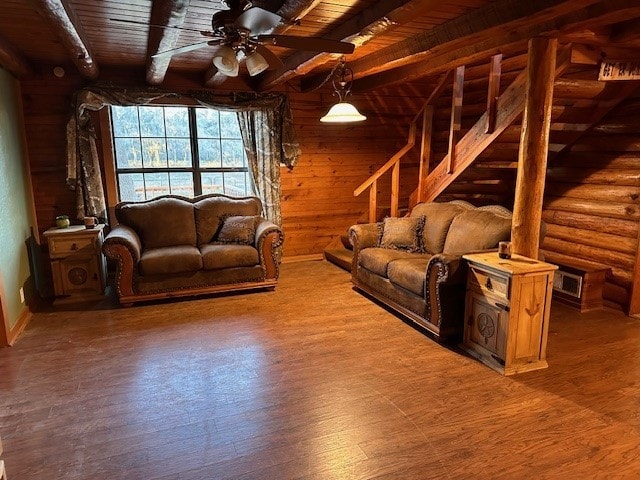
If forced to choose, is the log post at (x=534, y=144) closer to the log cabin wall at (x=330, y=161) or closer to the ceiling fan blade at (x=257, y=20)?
the ceiling fan blade at (x=257, y=20)

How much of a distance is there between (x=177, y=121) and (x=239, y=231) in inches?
67.1

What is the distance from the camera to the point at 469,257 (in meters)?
3.09

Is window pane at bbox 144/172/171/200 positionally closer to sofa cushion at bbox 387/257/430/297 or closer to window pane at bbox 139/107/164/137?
window pane at bbox 139/107/164/137

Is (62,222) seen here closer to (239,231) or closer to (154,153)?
(154,153)

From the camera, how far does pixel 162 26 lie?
8.02ft

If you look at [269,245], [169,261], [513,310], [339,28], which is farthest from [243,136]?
[513,310]

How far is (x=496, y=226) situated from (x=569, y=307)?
133 cm

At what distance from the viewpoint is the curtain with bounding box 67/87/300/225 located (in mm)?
4523

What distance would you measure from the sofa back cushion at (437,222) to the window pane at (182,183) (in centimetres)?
288

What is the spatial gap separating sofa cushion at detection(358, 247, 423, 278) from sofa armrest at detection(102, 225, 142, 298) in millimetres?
2179

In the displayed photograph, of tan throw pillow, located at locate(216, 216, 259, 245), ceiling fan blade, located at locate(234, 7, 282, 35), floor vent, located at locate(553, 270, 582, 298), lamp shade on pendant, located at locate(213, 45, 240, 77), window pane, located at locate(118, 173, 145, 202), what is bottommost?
floor vent, located at locate(553, 270, 582, 298)

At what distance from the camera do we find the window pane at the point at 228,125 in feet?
17.8

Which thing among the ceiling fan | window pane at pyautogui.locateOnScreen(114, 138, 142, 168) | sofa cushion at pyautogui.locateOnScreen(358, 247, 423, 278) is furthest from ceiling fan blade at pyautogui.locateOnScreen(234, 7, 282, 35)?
window pane at pyautogui.locateOnScreen(114, 138, 142, 168)

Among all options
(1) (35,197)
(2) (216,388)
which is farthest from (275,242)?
(1) (35,197)
